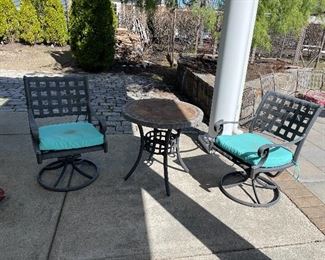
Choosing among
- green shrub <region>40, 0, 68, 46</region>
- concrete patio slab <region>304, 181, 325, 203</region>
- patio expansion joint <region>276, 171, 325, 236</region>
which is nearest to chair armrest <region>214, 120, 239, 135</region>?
patio expansion joint <region>276, 171, 325, 236</region>

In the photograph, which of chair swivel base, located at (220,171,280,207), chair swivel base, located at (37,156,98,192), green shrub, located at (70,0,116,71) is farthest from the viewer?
green shrub, located at (70,0,116,71)

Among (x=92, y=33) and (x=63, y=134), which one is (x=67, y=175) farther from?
(x=92, y=33)

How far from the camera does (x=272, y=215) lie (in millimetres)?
2684

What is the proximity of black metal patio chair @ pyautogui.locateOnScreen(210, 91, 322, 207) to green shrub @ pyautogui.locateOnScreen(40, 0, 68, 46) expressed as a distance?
847 centimetres

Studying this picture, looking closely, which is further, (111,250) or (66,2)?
(66,2)

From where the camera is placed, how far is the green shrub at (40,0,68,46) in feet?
31.6

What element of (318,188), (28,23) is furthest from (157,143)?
(28,23)

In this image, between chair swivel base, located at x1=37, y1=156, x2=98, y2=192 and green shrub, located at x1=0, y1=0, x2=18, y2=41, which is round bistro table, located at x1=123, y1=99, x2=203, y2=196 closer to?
chair swivel base, located at x1=37, y1=156, x2=98, y2=192

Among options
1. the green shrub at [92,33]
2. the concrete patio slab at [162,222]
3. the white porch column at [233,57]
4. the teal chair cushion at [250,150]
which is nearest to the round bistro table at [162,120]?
the concrete patio slab at [162,222]

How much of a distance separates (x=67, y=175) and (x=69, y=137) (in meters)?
0.54

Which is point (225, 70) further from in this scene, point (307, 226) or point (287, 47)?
point (287, 47)

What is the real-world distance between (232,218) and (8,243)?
1.78m

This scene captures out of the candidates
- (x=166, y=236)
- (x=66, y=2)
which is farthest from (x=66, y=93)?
(x=66, y=2)

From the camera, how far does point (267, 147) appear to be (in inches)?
99.1
